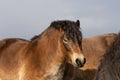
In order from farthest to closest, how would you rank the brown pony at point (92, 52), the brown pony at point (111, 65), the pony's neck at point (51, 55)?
the brown pony at point (92, 52), the pony's neck at point (51, 55), the brown pony at point (111, 65)

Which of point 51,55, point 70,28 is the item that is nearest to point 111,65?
point 70,28

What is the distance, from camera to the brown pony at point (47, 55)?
655cm

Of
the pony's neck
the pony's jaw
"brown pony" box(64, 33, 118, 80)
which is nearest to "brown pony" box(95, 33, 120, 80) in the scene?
the pony's jaw

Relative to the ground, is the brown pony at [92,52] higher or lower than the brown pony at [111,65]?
lower

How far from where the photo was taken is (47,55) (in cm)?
714

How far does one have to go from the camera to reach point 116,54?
Answer: 2.05 m

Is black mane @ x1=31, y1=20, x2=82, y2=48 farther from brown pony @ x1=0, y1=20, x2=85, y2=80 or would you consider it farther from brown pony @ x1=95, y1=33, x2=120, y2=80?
brown pony @ x1=95, y1=33, x2=120, y2=80

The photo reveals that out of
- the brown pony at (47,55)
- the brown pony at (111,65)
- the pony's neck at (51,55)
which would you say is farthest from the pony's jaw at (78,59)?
the brown pony at (111,65)

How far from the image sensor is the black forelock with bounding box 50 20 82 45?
257 inches

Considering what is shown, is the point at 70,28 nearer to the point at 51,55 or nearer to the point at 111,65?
the point at 51,55

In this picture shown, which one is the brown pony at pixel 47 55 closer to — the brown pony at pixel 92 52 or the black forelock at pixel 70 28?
the black forelock at pixel 70 28

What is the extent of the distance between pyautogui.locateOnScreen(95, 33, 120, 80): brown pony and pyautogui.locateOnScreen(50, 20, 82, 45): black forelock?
434cm

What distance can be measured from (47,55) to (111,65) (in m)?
5.15

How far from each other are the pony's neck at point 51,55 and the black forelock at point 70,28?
12 centimetres
